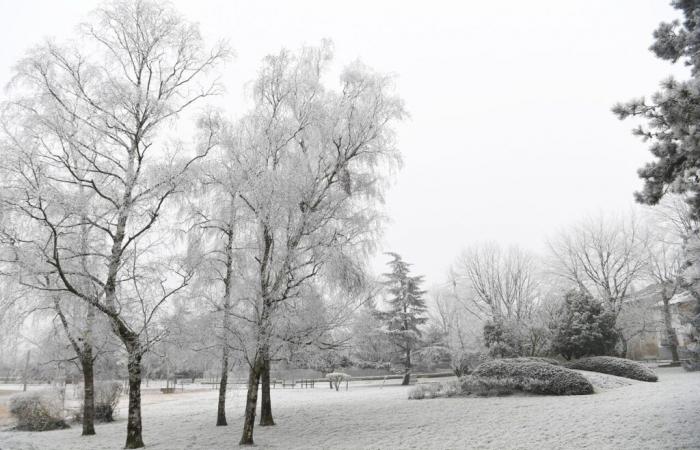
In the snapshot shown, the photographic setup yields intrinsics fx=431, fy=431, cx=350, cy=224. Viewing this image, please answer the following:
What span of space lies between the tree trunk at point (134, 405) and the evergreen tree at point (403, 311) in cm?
2075

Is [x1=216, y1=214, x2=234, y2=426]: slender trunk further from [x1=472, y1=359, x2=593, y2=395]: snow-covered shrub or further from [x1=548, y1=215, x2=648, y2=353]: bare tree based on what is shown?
[x1=548, y1=215, x2=648, y2=353]: bare tree

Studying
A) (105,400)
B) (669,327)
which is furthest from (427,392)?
(669,327)

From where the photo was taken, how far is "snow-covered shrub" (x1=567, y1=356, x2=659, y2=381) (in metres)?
19.4

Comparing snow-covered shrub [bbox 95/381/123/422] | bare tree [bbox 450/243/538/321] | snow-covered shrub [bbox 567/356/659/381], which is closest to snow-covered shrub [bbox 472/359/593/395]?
snow-covered shrub [bbox 567/356/659/381]

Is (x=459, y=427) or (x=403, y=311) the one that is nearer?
(x=459, y=427)

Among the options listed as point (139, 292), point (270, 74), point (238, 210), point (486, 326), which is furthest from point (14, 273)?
point (486, 326)

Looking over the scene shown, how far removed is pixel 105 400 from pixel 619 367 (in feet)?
73.9

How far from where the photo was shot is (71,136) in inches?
418

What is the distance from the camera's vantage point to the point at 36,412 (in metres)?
15.4

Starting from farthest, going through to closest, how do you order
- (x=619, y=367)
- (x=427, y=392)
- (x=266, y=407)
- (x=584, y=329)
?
(x=584, y=329)
(x=619, y=367)
(x=427, y=392)
(x=266, y=407)

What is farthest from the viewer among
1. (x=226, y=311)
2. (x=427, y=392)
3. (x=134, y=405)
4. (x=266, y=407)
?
(x=427, y=392)

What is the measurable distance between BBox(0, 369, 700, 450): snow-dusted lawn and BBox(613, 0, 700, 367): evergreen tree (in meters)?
3.99

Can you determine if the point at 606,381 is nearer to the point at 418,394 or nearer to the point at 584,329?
the point at 418,394

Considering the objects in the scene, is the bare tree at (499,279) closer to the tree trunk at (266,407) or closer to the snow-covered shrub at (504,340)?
the snow-covered shrub at (504,340)
